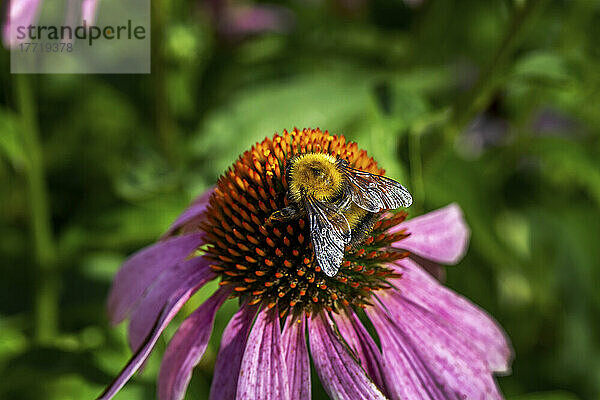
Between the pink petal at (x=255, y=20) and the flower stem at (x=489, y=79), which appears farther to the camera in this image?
the pink petal at (x=255, y=20)

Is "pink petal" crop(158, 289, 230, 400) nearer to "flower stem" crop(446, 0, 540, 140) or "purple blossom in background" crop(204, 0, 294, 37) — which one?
"flower stem" crop(446, 0, 540, 140)

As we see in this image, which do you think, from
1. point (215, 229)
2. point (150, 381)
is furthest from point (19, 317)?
point (215, 229)

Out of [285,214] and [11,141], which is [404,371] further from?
[11,141]

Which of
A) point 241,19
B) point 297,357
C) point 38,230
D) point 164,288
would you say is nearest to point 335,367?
point 297,357

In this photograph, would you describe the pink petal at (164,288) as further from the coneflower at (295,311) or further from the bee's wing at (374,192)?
the bee's wing at (374,192)

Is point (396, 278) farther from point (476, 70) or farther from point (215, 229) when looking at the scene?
point (476, 70)

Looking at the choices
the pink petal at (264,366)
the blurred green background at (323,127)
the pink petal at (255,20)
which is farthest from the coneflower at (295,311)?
the pink petal at (255,20)
